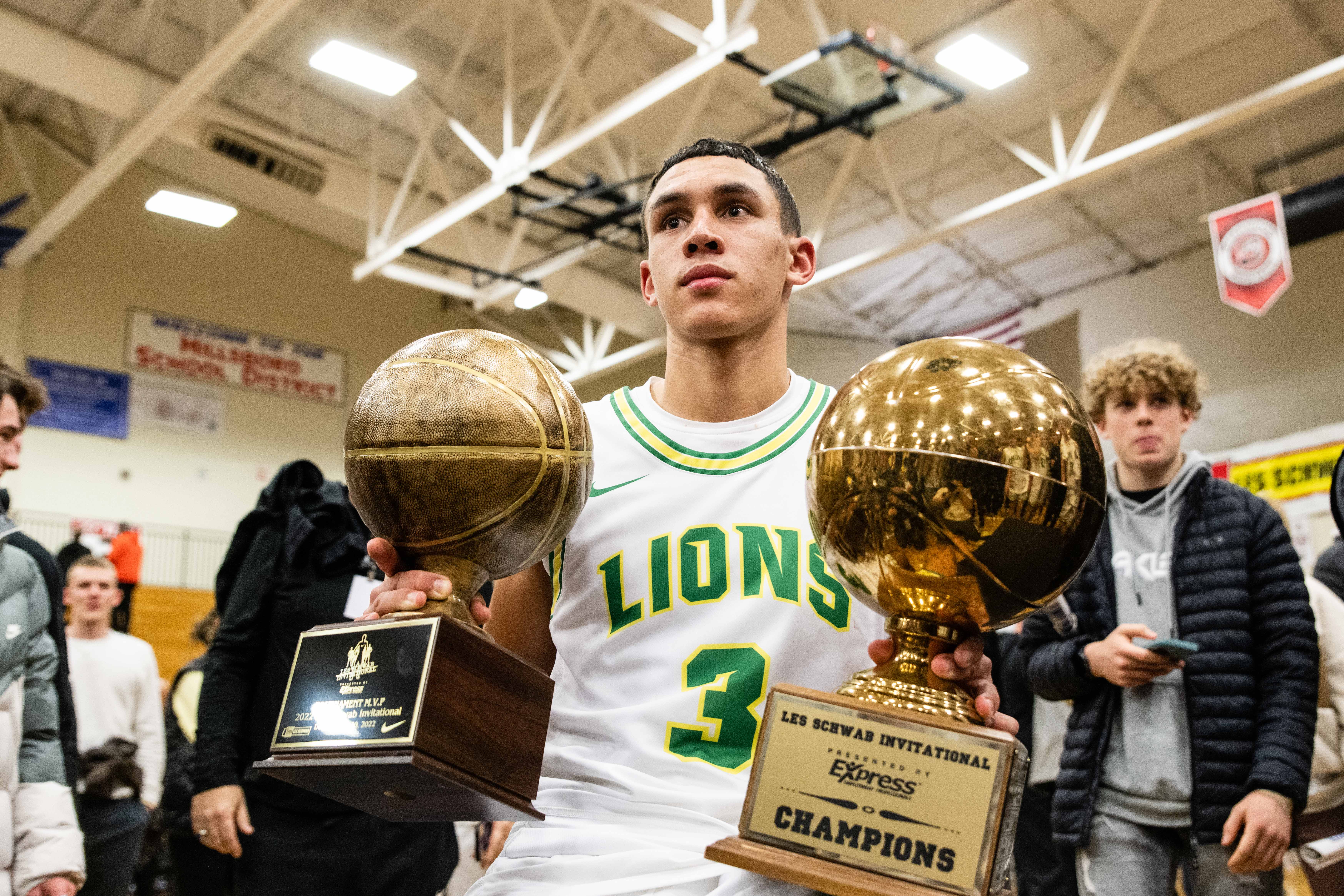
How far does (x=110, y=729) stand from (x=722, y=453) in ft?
12.9

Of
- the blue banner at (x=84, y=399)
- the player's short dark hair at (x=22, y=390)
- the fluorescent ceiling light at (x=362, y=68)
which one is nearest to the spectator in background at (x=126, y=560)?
the blue banner at (x=84, y=399)

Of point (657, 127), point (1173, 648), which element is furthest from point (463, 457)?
point (657, 127)

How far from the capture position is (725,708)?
68.2 inches

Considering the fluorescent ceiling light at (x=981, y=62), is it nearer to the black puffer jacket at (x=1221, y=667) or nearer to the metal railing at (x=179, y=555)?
the black puffer jacket at (x=1221, y=667)

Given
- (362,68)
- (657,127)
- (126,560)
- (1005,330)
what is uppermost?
(657,127)

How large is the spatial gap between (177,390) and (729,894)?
14.3 m

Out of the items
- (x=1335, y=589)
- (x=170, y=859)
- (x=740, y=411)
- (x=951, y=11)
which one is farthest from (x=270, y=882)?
(x=951, y=11)

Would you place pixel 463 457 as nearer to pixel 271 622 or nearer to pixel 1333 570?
pixel 271 622

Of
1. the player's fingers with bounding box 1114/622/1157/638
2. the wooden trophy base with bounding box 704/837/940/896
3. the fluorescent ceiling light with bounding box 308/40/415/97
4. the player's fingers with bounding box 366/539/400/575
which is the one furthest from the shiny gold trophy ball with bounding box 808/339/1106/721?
the fluorescent ceiling light with bounding box 308/40/415/97

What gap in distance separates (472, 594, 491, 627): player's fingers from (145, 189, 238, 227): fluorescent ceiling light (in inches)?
430

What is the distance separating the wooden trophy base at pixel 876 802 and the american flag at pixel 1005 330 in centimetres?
1155

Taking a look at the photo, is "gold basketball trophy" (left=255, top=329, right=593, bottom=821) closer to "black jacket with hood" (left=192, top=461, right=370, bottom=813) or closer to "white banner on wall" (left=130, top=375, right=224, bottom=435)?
"black jacket with hood" (left=192, top=461, right=370, bottom=813)

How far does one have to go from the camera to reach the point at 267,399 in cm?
1515

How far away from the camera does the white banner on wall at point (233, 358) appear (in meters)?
14.1
